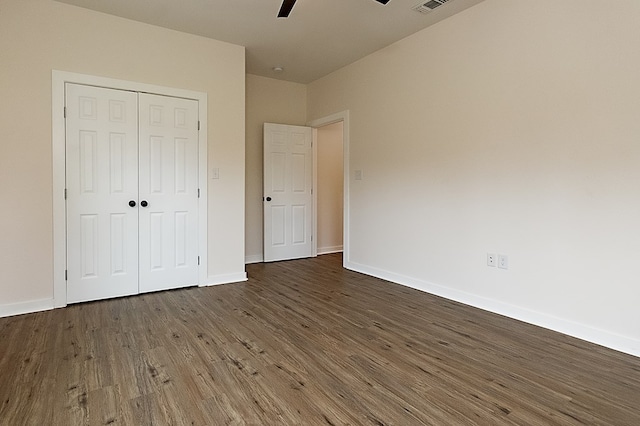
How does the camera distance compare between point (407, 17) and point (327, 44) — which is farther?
point (327, 44)

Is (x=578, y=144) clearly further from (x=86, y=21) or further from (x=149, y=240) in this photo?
(x=86, y=21)

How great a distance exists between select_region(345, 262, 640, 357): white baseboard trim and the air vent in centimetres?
269

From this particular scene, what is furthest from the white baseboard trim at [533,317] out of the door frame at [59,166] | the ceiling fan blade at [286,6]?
the door frame at [59,166]

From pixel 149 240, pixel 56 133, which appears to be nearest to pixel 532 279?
pixel 149 240

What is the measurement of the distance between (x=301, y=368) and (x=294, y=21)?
3.20 metres

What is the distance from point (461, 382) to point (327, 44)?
3711 millimetres

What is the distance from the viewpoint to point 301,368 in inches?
85.9

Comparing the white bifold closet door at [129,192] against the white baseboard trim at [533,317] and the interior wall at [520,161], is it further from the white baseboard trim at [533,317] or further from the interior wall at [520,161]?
the white baseboard trim at [533,317]

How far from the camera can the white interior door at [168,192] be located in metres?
3.71

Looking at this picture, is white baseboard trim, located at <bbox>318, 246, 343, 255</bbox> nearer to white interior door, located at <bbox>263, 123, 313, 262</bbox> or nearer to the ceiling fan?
white interior door, located at <bbox>263, 123, 313, 262</bbox>

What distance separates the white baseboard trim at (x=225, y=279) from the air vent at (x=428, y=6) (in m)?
3.36

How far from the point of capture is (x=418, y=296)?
3.71 meters

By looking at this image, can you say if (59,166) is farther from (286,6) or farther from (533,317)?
(533,317)

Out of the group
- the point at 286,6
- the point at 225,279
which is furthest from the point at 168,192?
the point at 286,6
